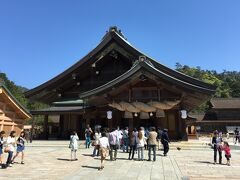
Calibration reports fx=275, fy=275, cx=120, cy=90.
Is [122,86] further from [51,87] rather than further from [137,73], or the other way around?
[51,87]

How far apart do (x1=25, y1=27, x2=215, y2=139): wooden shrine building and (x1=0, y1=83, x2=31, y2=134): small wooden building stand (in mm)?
4844

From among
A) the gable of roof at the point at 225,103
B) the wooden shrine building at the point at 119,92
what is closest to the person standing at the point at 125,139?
the wooden shrine building at the point at 119,92

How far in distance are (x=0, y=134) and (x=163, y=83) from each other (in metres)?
12.6

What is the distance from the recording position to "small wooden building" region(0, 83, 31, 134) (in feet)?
55.6

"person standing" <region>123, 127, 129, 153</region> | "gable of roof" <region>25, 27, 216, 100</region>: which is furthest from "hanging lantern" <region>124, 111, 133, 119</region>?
"gable of roof" <region>25, 27, 216, 100</region>

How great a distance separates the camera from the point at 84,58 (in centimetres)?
2595

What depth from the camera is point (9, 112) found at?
59.2 ft

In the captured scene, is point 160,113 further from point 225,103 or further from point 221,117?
point 225,103

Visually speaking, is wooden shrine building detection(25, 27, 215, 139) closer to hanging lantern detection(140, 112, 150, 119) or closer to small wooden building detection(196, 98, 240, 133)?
hanging lantern detection(140, 112, 150, 119)

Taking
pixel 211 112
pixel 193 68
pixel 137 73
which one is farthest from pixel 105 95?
pixel 193 68

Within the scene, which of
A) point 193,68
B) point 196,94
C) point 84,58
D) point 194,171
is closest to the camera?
point 194,171

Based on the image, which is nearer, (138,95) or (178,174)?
(178,174)

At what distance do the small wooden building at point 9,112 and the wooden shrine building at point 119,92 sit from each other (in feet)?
15.9

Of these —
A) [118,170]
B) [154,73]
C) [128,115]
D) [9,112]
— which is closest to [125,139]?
[128,115]
